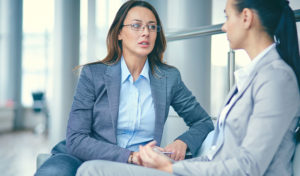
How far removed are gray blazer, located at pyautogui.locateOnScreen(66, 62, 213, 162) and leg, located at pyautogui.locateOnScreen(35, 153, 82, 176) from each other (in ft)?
0.12

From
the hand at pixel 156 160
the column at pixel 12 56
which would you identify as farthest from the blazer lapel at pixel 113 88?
the column at pixel 12 56

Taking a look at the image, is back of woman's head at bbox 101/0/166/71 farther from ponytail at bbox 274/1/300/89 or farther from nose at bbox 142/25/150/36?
ponytail at bbox 274/1/300/89

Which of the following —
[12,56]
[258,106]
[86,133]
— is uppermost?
[258,106]

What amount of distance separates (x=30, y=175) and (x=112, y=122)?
9.50 feet

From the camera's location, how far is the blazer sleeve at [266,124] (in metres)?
0.96

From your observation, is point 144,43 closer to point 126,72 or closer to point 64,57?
point 126,72

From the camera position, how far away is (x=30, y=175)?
4.07 m

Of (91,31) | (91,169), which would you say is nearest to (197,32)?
(91,169)

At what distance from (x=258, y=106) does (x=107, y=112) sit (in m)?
0.84

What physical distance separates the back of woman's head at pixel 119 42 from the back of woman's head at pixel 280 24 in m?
0.79

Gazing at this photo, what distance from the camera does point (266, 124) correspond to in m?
0.95

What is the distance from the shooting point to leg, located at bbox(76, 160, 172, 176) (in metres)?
1.06

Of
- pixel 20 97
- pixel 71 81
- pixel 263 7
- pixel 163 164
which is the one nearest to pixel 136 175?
pixel 163 164

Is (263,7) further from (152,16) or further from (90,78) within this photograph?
(90,78)
